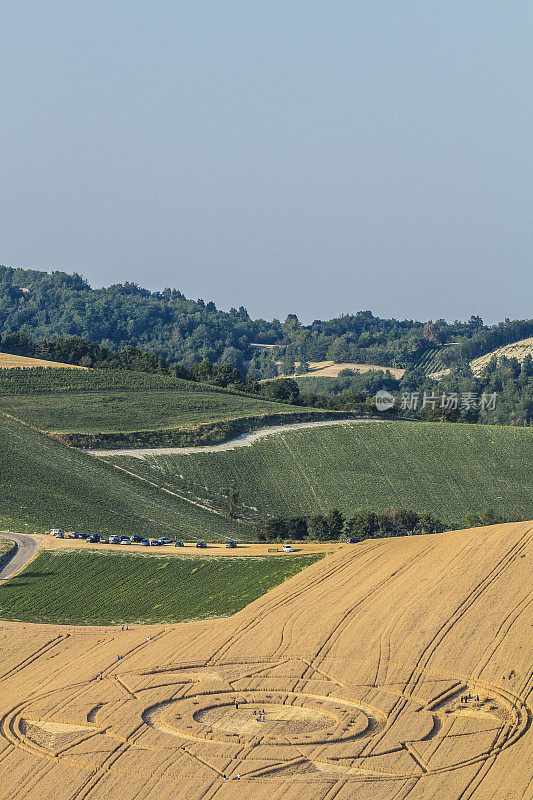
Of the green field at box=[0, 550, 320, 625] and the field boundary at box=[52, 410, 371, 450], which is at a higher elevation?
the field boundary at box=[52, 410, 371, 450]

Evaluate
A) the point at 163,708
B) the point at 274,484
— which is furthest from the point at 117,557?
the point at 274,484

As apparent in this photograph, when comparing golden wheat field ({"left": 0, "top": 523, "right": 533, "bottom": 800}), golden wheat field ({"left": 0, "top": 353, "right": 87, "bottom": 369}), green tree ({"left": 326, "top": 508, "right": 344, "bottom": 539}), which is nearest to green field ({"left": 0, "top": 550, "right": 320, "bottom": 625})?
golden wheat field ({"left": 0, "top": 523, "right": 533, "bottom": 800})

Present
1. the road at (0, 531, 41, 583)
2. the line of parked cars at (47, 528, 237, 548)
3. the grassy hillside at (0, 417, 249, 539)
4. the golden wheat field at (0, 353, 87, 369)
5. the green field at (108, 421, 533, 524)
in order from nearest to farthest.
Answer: the road at (0, 531, 41, 583) → the line of parked cars at (47, 528, 237, 548) → the grassy hillside at (0, 417, 249, 539) → the green field at (108, 421, 533, 524) → the golden wheat field at (0, 353, 87, 369)

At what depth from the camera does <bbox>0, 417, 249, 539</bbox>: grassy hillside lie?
10562cm

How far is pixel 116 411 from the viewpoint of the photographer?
155625 millimetres

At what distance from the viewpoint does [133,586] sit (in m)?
76.8

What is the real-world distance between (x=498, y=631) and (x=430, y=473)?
263 feet

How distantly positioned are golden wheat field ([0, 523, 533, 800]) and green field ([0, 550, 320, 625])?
108 inches

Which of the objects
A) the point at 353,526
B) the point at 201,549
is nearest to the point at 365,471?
the point at 353,526

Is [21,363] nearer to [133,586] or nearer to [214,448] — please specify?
[214,448]

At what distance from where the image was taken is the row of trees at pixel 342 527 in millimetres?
102312

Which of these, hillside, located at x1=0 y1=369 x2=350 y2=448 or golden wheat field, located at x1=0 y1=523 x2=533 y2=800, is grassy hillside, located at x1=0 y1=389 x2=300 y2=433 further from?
golden wheat field, located at x1=0 y1=523 x2=533 y2=800

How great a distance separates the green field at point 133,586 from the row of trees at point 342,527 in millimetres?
19516

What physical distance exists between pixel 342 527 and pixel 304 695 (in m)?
54.1
